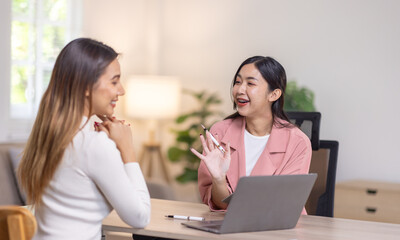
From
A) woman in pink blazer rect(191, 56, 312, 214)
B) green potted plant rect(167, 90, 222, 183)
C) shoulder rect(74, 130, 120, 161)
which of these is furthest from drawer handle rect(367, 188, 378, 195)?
shoulder rect(74, 130, 120, 161)

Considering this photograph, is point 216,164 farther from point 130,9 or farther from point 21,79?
point 130,9

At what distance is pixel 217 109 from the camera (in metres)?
5.89

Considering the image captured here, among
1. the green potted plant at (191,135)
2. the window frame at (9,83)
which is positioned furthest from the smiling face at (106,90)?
the green potted plant at (191,135)

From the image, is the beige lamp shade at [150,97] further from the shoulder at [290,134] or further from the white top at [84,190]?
the white top at [84,190]

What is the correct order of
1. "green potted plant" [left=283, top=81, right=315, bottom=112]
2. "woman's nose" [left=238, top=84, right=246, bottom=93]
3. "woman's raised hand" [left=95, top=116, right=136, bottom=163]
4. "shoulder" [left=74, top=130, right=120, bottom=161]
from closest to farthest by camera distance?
1. "shoulder" [left=74, top=130, right=120, bottom=161]
2. "woman's raised hand" [left=95, top=116, right=136, bottom=163]
3. "woman's nose" [left=238, top=84, right=246, bottom=93]
4. "green potted plant" [left=283, top=81, right=315, bottom=112]

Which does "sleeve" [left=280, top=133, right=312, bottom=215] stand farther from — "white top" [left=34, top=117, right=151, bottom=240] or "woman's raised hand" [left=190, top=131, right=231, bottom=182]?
"white top" [left=34, top=117, right=151, bottom=240]

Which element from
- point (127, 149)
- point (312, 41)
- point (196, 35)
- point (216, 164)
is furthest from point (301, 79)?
point (127, 149)

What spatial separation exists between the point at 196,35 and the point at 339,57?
5.03ft

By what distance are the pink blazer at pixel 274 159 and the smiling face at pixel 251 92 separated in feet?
0.33

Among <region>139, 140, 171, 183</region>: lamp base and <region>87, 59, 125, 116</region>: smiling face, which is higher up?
<region>87, 59, 125, 116</region>: smiling face

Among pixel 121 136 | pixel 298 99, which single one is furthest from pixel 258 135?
pixel 298 99

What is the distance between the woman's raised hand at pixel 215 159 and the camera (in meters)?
2.31

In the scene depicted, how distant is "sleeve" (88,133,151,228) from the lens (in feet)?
5.89

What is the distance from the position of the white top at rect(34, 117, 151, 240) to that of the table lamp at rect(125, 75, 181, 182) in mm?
3931
